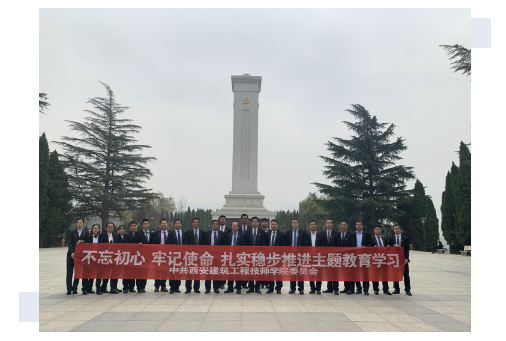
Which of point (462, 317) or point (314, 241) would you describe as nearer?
point (462, 317)

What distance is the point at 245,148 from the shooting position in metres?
18.6

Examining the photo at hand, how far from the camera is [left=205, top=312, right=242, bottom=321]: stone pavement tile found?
506cm

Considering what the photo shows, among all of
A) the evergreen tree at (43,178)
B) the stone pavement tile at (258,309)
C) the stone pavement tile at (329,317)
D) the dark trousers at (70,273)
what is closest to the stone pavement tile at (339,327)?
the stone pavement tile at (329,317)

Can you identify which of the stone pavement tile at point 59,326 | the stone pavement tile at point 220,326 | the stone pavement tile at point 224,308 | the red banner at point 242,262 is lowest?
the stone pavement tile at point 224,308

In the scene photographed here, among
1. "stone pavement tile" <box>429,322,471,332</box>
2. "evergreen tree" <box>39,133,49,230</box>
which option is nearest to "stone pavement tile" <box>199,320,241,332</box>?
"stone pavement tile" <box>429,322,471,332</box>

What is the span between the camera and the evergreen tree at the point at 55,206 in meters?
22.5

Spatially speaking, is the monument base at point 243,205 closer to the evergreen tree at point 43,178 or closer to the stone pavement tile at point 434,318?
the evergreen tree at point 43,178

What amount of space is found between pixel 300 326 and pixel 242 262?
8.62 ft

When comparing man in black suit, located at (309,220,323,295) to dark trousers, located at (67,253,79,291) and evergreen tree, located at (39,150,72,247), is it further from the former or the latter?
evergreen tree, located at (39,150,72,247)

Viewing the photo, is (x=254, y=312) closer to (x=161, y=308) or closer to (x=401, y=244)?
(x=161, y=308)

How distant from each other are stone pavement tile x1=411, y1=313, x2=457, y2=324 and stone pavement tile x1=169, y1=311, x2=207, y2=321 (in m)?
3.20

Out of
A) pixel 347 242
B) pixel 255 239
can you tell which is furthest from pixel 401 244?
pixel 255 239

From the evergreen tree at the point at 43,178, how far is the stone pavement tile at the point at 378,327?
22084 mm

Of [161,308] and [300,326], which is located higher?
[300,326]
